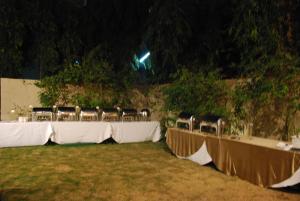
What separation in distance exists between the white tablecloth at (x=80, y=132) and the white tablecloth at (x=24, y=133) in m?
0.18

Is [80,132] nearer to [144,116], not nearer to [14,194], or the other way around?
[144,116]

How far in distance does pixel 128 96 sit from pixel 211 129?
381cm

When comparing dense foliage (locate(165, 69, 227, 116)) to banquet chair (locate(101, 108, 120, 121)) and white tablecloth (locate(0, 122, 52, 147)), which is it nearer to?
banquet chair (locate(101, 108, 120, 121))

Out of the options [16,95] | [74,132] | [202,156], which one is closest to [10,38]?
[16,95]

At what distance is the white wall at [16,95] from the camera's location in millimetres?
6898

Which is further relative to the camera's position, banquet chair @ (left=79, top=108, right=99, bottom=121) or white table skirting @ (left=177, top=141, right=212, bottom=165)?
banquet chair @ (left=79, top=108, right=99, bottom=121)

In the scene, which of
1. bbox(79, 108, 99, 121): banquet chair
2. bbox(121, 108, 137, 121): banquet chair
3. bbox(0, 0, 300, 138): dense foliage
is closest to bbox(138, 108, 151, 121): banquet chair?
bbox(121, 108, 137, 121): banquet chair

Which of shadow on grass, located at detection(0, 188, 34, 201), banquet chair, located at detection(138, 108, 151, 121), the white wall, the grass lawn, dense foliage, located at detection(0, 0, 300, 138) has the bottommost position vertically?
the grass lawn

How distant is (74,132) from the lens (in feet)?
21.0

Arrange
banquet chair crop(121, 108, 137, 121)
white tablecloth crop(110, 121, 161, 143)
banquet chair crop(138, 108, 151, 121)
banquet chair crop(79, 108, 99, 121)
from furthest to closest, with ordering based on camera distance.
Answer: banquet chair crop(138, 108, 151, 121) → banquet chair crop(121, 108, 137, 121) → white tablecloth crop(110, 121, 161, 143) → banquet chair crop(79, 108, 99, 121)

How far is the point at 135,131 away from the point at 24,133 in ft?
7.98

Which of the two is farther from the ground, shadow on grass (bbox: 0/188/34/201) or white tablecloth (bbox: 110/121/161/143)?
white tablecloth (bbox: 110/121/161/143)

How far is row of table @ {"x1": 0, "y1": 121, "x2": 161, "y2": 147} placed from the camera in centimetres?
582

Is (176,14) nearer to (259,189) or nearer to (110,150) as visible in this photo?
(110,150)
